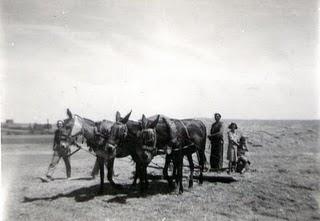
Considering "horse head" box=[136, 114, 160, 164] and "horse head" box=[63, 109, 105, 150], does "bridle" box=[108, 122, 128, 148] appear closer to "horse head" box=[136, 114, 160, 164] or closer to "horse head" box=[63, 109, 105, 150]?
"horse head" box=[136, 114, 160, 164]

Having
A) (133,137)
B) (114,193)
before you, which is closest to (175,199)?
(114,193)

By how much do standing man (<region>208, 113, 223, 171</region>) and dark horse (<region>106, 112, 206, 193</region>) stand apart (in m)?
1.88

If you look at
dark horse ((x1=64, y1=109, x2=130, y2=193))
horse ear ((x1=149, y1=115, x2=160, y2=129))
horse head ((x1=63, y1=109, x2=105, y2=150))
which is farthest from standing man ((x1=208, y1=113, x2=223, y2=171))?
horse head ((x1=63, y1=109, x2=105, y2=150))

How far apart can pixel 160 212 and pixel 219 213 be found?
1443 mm

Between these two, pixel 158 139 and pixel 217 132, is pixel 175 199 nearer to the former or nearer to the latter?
pixel 158 139

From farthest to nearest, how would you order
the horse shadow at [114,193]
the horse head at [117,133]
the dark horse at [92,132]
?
the dark horse at [92,132], the horse shadow at [114,193], the horse head at [117,133]

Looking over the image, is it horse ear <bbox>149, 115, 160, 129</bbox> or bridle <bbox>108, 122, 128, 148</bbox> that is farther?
horse ear <bbox>149, 115, 160, 129</bbox>

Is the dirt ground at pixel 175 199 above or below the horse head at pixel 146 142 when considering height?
below

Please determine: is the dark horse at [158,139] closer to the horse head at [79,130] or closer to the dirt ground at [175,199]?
the horse head at [79,130]

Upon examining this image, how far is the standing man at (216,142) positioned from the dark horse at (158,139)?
1880mm

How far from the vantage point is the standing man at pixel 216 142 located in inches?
521

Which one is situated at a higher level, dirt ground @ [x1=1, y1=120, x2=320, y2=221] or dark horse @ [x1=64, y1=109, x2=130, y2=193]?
dark horse @ [x1=64, y1=109, x2=130, y2=193]

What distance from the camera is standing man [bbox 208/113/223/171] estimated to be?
13.2 m

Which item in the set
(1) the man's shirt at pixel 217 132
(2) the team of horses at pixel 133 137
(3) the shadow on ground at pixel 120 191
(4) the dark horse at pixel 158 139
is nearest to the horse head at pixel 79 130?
(2) the team of horses at pixel 133 137
